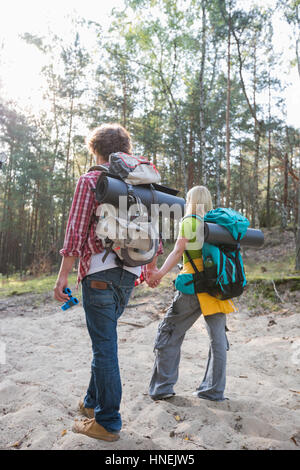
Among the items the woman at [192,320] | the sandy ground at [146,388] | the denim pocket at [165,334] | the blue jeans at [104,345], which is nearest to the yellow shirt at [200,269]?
the woman at [192,320]

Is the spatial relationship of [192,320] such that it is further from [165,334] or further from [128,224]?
[128,224]

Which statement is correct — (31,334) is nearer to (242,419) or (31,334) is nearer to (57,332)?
(57,332)

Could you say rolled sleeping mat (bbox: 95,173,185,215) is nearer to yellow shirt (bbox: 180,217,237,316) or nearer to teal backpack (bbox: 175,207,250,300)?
yellow shirt (bbox: 180,217,237,316)

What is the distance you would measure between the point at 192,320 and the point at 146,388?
993 millimetres

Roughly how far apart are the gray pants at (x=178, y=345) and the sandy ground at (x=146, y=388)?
0.15 metres

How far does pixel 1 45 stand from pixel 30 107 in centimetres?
620

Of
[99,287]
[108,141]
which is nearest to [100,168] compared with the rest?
[108,141]

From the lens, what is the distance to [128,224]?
Result: 2.22 m

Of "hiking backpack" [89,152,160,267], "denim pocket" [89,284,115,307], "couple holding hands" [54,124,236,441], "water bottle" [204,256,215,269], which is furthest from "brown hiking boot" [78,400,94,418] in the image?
"water bottle" [204,256,215,269]

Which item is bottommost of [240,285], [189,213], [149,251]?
[240,285]

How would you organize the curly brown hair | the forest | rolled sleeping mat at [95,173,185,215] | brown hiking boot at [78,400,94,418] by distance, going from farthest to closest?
1. the forest
2. brown hiking boot at [78,400,94,418]
3. the curly brown hair
4. rolled sleeping mat at [95,173,185,215]

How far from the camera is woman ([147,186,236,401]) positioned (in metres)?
3.11

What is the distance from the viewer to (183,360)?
4.82 meters

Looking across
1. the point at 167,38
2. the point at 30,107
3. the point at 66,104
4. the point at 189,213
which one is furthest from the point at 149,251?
the point at 30,107
